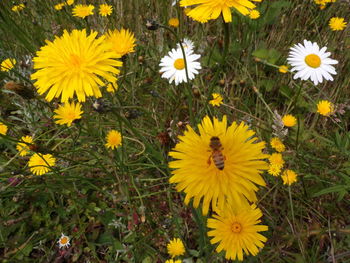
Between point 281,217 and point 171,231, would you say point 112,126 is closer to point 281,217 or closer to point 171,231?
point 171,231

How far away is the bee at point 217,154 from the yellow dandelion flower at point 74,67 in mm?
601

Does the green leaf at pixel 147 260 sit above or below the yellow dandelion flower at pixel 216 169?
below

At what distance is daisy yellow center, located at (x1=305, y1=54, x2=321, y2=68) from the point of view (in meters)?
2.10

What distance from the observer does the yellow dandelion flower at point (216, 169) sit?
4.08ft

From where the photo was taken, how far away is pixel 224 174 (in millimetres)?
1278

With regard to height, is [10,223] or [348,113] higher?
[348,113]

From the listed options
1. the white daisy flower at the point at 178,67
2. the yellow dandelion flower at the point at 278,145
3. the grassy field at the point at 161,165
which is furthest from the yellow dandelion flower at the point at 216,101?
the yellow dandelion flower at the point at 278,145

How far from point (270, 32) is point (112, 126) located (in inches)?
80.7

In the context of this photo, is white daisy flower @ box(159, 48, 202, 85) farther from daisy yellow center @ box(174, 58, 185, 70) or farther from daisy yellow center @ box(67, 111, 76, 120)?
daisy yellow center @ box(67, 111, 76, 120)

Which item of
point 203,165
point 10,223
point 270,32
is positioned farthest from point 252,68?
point 10,223

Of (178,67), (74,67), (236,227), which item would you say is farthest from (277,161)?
(74,67)

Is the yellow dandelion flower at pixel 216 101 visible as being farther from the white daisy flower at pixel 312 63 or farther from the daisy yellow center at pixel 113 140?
the daisy yellow center at pixel 113 140

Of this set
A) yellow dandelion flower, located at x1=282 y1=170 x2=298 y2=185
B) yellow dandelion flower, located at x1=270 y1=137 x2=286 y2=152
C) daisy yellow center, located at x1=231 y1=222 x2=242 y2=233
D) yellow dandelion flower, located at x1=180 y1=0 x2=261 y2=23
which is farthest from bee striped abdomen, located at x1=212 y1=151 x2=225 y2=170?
yellow dandelion flower, located at x1=270 y1=137 x2=286 y2=152

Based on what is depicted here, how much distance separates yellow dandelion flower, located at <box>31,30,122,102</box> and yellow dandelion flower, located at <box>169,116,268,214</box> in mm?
547
